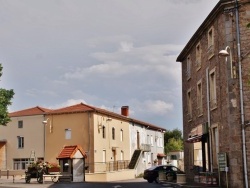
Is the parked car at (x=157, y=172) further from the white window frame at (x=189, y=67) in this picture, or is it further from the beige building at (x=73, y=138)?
the beige building at (x=73, y=138)

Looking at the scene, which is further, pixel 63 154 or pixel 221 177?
pixel 63 154

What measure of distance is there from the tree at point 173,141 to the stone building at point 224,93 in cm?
6290

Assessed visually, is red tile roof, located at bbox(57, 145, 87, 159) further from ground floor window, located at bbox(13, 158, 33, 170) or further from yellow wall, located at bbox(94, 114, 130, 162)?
ground floor window, located at bbox(13, 158, 33, 170)

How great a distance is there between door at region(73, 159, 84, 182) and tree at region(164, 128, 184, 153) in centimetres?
5736

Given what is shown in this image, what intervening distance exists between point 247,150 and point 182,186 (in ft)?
18.7

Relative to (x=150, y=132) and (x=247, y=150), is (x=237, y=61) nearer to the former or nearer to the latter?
(x=247, y=150)

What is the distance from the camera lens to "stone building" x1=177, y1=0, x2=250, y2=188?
69.2 ft

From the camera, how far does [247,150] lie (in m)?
20.8

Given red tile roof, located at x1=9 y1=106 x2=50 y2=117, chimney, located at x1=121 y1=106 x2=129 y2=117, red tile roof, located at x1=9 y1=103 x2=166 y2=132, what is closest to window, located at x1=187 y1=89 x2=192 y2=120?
red tile roof, located at x1=9 y1=103 x2=166 y2=132

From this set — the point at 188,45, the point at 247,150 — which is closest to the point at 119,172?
the point at 188,45

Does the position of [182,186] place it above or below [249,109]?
below

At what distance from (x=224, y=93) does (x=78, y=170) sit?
50.9ft

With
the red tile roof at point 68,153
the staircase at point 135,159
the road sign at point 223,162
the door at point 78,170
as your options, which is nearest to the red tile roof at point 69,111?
the staircase at point 135,159

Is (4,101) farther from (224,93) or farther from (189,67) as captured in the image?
(224,93)
